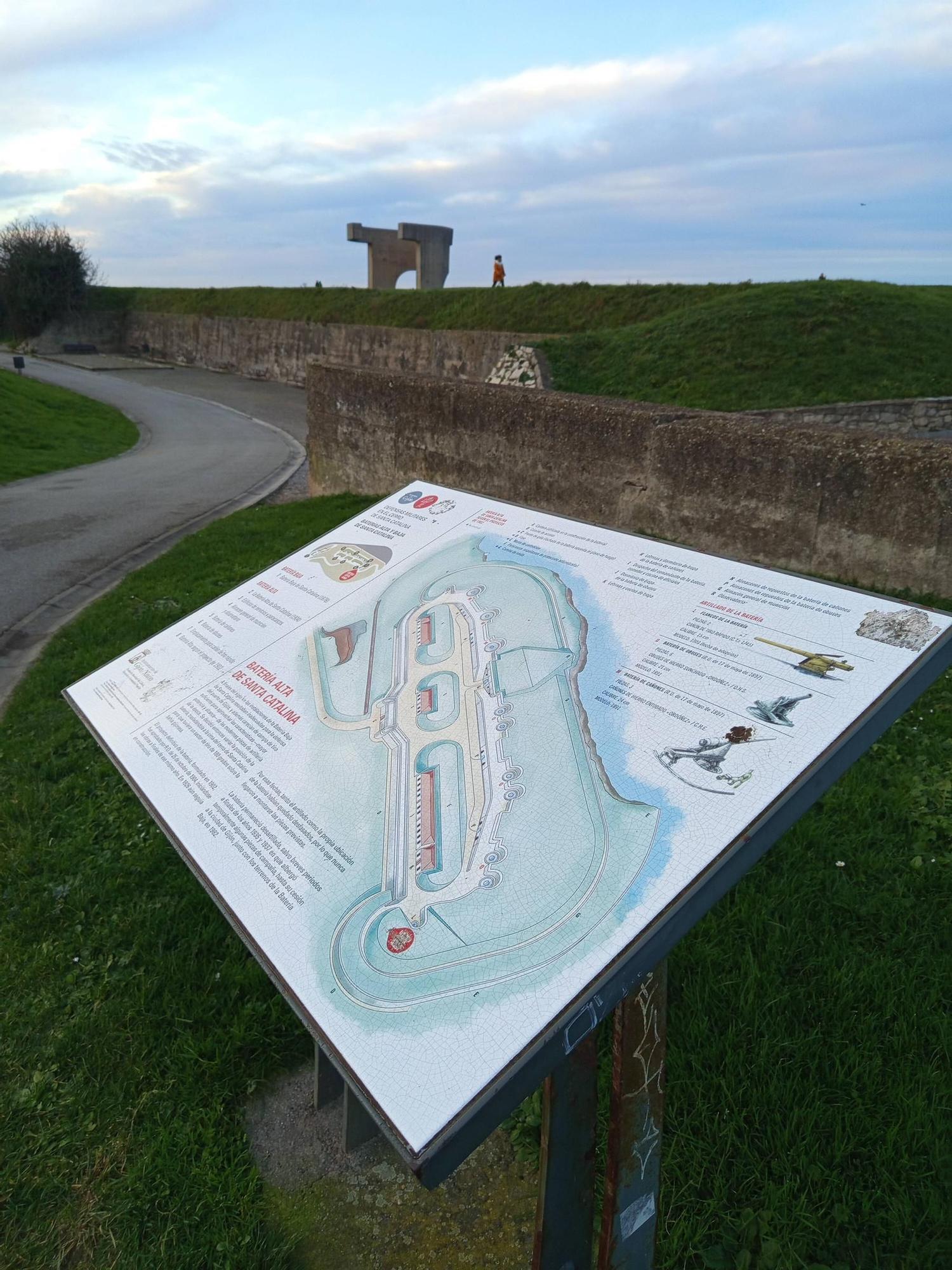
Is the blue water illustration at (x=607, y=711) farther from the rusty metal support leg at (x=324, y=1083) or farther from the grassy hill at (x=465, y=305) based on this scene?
the grassy hill at (x=465, y=305)

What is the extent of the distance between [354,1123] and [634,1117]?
992 mm

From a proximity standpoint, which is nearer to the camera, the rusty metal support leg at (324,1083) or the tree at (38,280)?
the rusty metal support leg at (324,1083)

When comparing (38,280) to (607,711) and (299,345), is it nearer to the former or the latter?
(299,345)

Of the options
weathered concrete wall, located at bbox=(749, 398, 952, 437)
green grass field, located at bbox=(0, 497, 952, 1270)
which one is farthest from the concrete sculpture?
green grass field, located at bbox=(0, 497, 952, 1270)

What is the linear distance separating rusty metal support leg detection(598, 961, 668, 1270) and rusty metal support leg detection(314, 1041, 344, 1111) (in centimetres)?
94

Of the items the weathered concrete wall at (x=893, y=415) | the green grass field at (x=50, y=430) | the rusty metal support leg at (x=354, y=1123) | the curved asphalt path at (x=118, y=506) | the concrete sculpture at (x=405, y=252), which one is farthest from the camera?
the concrete sculpture at (x=405, y=252)

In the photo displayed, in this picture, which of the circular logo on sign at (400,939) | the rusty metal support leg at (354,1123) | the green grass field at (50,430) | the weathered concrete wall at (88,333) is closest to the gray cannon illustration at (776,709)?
the circular logo on sign at (400,939)

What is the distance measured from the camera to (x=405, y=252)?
31.7 meters

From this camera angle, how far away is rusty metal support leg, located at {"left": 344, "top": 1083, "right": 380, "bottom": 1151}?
7.68ft

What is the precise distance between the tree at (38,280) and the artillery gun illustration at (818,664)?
153ft

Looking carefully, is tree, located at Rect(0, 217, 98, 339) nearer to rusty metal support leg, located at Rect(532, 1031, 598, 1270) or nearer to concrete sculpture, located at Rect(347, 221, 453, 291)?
concrete sculpture, located at Rect(347, 221, 453, 291)

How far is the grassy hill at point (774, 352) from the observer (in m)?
12.0

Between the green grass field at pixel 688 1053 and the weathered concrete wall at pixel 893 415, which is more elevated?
the weathered concrete wall at pixel 893 415

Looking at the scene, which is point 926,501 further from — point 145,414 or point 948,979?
point 145,414
